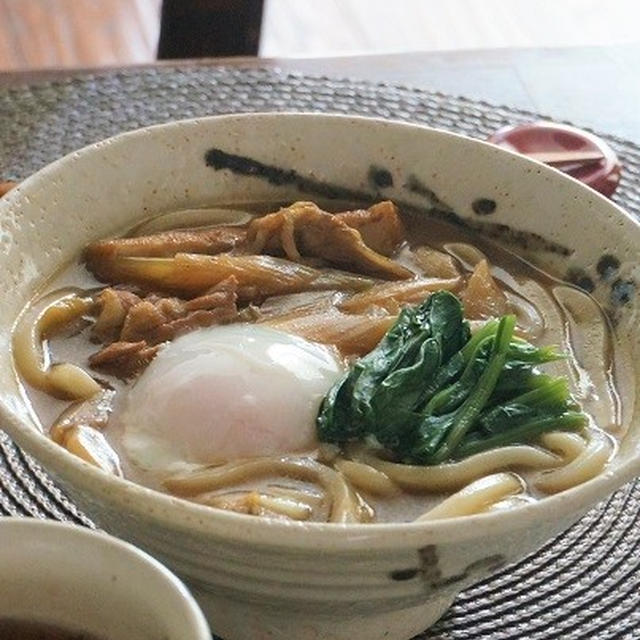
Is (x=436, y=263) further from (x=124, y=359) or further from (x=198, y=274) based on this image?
(x=124, y=359)

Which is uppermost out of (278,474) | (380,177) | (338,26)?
(380,177)

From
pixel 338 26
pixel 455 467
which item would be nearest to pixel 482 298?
pixel 455 467

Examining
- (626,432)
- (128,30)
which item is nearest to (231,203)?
(626,432)

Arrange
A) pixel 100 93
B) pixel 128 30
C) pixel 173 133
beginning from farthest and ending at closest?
pixel 128 30 < pixel 100 93 < pixel 173 133

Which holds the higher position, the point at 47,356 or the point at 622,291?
the point at 622,291

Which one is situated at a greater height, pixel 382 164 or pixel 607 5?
pixel 382 164

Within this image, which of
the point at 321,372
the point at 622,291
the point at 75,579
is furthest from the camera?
the point at 622,291

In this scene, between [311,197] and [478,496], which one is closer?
[478,496]

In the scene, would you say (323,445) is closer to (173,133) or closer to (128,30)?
(173,133)
